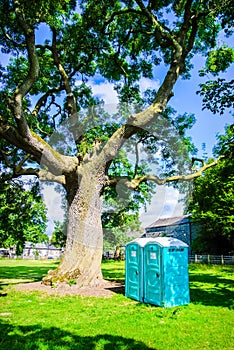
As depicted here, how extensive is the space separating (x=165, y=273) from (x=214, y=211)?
64.8ft

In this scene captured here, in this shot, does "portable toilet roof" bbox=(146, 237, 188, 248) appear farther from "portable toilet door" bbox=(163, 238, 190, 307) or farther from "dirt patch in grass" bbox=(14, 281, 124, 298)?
"dirt patch in grass" bbox=(14, 281, 124, 298)

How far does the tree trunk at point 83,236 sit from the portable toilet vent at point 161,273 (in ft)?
7.02

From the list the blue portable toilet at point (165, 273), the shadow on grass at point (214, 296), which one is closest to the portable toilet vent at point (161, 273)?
the blue portable toilet at point (165, 273)

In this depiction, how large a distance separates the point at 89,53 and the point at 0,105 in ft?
14.8

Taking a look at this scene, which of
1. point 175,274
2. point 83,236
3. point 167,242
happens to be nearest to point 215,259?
point 83,236

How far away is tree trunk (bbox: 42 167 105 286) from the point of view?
29.5ft

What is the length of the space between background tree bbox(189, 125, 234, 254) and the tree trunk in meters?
15.6

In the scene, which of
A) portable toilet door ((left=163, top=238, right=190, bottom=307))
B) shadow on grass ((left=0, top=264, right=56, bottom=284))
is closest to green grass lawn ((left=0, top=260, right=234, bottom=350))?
portable toilet door ((left=163, top=238, right=190, bottom=307))

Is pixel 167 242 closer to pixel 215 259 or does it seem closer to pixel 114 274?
pixel 114 274

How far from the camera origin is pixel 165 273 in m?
6.52

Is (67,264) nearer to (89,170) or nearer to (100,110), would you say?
(89,170)

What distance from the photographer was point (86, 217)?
9.52m

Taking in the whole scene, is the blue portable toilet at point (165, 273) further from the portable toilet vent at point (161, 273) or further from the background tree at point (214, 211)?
the background tree at point (214, 211)

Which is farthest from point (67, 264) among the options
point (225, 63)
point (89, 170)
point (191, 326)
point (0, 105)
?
point (225, 63)
